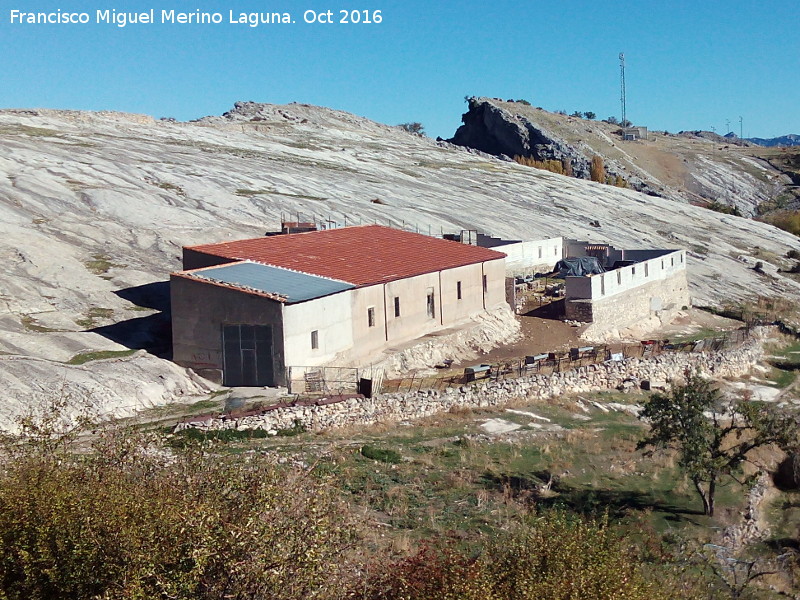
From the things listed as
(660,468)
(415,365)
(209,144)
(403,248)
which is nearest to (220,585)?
(660,468)

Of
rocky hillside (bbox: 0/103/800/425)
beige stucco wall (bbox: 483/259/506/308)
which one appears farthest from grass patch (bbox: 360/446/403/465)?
beige stucco wall (bbox: 483/259/506/308)

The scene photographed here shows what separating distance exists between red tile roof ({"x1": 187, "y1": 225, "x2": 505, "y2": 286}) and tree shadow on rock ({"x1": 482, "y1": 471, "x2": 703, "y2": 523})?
12.5 metres

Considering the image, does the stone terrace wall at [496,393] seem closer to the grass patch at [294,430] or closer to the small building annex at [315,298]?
the grass patch at [294,430]

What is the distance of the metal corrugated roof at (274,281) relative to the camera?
99.7ft

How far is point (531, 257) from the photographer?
5369 centimetres

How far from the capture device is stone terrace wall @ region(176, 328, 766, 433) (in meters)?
26.4

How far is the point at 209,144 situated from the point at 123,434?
79627 millimetres

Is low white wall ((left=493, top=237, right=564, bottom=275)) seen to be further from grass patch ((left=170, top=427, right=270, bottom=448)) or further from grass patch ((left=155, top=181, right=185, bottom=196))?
grass patch ((left=170, top=427, right=270, bottom=448))

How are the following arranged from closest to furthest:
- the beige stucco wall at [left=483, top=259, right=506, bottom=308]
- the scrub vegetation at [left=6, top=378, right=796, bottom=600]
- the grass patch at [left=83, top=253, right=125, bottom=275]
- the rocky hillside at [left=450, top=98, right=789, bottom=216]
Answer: the scrub vegetation at [left=6, top=378, right=796, bottom=600], the grass patch at [left=83, top=253, right=125, bottom=275], the beige stucco wall at [left=483, top=259, right=506, bottom=308], the rocky hillside at [left=450, top=98, right=789, bottom=216]

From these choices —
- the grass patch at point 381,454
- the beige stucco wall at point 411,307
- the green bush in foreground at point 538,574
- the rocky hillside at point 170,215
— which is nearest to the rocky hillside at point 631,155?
the rocky hillside at point 170,215

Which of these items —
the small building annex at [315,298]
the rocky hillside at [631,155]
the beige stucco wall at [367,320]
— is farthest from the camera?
the rocky hillside at [631,155]

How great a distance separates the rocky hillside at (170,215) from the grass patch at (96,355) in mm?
67

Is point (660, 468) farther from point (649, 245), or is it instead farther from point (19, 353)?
point (649, 245)

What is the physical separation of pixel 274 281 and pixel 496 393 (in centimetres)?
896
